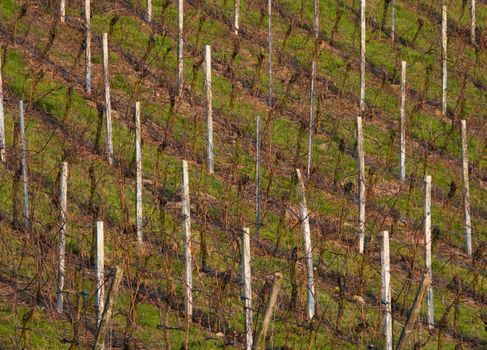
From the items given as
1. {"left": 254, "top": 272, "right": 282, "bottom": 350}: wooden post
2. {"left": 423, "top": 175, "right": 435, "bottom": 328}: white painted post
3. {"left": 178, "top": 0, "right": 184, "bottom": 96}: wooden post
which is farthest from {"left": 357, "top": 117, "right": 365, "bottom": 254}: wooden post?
{"left": 254, "top": 272, "right": 282, "bottom": 350}: wooden post

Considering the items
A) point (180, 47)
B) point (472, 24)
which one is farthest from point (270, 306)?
point (472, 24)

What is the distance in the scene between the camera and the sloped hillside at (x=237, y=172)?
22594 millimetres

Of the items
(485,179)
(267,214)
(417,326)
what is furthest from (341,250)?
(485,179)

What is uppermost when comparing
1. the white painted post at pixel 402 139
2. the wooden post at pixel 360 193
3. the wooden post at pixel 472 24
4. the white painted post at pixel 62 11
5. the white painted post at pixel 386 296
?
the wooden post at pixel 472 24

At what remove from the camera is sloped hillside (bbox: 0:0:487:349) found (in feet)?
74.1

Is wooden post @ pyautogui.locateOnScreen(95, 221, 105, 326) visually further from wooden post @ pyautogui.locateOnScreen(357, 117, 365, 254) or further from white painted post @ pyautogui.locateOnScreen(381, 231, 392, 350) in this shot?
wooden post @ pyautogui.locateOnScreen(357, 117, 365, 254)

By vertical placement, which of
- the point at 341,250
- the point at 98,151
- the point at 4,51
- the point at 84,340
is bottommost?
the point at 84,340

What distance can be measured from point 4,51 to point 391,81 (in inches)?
323

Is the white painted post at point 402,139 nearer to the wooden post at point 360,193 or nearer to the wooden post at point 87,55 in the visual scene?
the wooden post at point 360,193

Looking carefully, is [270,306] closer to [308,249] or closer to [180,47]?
[308,249]

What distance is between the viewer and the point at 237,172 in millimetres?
27797

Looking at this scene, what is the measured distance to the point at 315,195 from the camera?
27.8 m

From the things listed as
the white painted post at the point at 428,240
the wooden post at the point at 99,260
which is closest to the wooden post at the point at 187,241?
the wooden post at the point at 99,260

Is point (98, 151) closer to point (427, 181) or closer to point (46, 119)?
point (46, 119)
